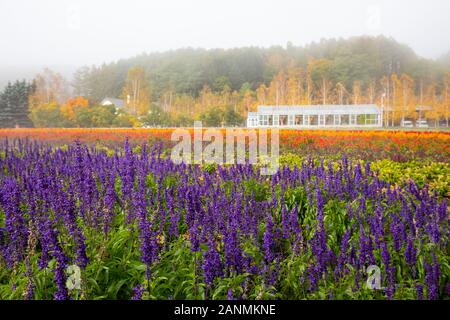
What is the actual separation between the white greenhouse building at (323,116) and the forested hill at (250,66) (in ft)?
107

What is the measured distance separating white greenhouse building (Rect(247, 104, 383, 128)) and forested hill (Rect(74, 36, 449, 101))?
32.6 m

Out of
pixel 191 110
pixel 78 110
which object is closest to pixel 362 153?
pixel 78 110

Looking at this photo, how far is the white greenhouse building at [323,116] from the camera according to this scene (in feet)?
168

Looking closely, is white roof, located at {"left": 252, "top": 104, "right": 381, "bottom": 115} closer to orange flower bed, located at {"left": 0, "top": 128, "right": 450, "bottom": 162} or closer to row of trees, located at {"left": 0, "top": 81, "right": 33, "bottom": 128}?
row of trees, located at {"left": 0, "top": 81, "right": 33, "bottom": 128}

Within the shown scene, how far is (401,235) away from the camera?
3586 mm

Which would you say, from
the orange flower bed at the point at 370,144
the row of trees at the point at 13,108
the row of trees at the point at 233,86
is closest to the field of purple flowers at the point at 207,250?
the orange flower bed at the point at 370,144

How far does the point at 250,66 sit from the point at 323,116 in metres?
55.9

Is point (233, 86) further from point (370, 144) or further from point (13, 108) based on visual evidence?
point (370, 144)

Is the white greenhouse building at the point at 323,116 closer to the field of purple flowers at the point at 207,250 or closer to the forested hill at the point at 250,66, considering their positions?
the forested hill at the point at 250,66

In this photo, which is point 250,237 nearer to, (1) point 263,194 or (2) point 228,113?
(1) point 263,194

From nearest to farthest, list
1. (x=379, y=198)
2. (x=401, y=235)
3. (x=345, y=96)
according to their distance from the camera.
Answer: (x=401, y=235)
(x=379, y=198)
(x=345, y=96)

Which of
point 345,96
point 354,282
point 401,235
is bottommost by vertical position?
point 354,282

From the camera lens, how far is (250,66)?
10488 centimetres

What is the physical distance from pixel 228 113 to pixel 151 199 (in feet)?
133
